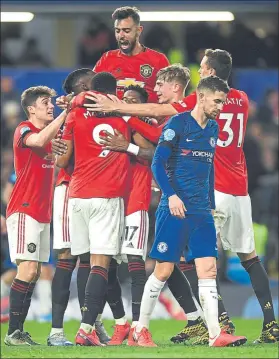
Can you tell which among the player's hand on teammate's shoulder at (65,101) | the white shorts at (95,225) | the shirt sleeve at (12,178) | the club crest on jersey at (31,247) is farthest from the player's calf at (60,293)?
the shirt sleeve at (12,178)

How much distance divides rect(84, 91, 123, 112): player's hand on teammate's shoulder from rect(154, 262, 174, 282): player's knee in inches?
50.2

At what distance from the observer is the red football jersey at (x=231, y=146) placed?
10.9 meters

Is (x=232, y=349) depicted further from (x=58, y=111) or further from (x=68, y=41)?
(x=68, y=41)

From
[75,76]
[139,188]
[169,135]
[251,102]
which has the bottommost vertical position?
[139,188]

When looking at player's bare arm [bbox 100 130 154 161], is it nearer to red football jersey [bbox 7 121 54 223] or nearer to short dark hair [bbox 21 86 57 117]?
red football jersey [bbox 7 121 54 223]

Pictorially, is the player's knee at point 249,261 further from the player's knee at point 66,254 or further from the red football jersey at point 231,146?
the player's knee at point 66,254

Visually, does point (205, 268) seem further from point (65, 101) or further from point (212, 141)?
point (65, 101)

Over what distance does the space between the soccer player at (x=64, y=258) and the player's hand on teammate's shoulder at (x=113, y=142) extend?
50 cm

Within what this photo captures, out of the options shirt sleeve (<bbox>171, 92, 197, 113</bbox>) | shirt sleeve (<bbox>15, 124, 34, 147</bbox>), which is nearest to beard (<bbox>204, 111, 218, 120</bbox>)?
shirt sleeve (<bbox>171, 92, 197, 113</bbox>)

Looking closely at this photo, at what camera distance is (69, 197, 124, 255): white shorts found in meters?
10.4

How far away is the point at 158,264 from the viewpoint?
10086 millimetres

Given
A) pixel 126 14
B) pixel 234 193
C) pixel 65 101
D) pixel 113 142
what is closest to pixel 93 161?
pixel 113 142

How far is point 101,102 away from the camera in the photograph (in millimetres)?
10336

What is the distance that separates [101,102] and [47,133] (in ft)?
2.01
